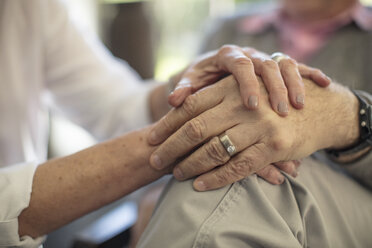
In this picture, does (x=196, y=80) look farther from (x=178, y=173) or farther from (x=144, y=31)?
(x=144, y=31)

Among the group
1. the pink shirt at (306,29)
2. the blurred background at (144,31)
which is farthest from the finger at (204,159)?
the blurred background at (144,31)

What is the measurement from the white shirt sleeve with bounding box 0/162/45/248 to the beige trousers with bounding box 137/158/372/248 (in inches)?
9.0

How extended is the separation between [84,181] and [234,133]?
0.31m

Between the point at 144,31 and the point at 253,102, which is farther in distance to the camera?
the point at 144,31

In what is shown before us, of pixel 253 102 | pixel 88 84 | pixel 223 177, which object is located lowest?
pixel 88 84

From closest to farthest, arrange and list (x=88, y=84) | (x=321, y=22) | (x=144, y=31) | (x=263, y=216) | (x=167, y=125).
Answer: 1. (x=263, y=216)
2. (x=167, y=125)
3. (x=88, y=84)
4. (x=321, y=22)
5. (x=144, y=31)

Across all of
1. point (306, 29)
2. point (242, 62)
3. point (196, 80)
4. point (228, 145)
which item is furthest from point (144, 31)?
point (228, 145)

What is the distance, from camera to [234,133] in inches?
24.8

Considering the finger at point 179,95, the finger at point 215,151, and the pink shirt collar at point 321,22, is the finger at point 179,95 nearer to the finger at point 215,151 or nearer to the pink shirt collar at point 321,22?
the finger at point 215,151

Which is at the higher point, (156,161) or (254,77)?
(254,77)

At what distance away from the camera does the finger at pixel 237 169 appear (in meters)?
0.62

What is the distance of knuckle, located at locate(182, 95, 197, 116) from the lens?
0.68 metres

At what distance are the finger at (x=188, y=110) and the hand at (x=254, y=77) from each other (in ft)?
0.07

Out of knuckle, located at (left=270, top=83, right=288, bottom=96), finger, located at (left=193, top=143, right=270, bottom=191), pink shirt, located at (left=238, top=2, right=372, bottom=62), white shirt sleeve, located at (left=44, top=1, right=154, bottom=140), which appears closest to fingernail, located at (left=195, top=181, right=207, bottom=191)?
finger, located at (left=193, top=143, right=270, bottom=191)
